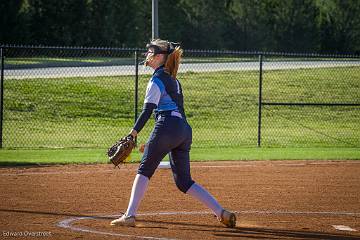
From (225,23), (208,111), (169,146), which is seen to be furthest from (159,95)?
(225,23)

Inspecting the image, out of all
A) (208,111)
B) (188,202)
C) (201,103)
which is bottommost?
(208,111)

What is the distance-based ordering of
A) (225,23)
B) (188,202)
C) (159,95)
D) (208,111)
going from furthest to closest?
Result: (225,23), (208,111), (188,202), (159,95)

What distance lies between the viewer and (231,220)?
9.30 metres

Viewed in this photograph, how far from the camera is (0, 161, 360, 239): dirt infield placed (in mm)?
9125

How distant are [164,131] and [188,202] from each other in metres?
2.73

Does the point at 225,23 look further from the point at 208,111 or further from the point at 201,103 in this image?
the point at 208,111

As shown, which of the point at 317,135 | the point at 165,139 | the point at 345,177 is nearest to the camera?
the point at 165,139

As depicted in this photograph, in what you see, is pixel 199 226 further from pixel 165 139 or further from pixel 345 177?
pixel 345 177

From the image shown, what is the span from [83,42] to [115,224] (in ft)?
117

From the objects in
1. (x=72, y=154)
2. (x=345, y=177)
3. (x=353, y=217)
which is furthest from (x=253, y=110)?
(x=353, y=217)

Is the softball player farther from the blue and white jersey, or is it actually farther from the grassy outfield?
the grassy outfield

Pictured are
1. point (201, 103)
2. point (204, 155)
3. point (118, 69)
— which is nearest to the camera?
point (204, 155)

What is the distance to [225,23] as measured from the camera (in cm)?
5238

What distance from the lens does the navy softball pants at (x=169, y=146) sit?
29.9 feet
